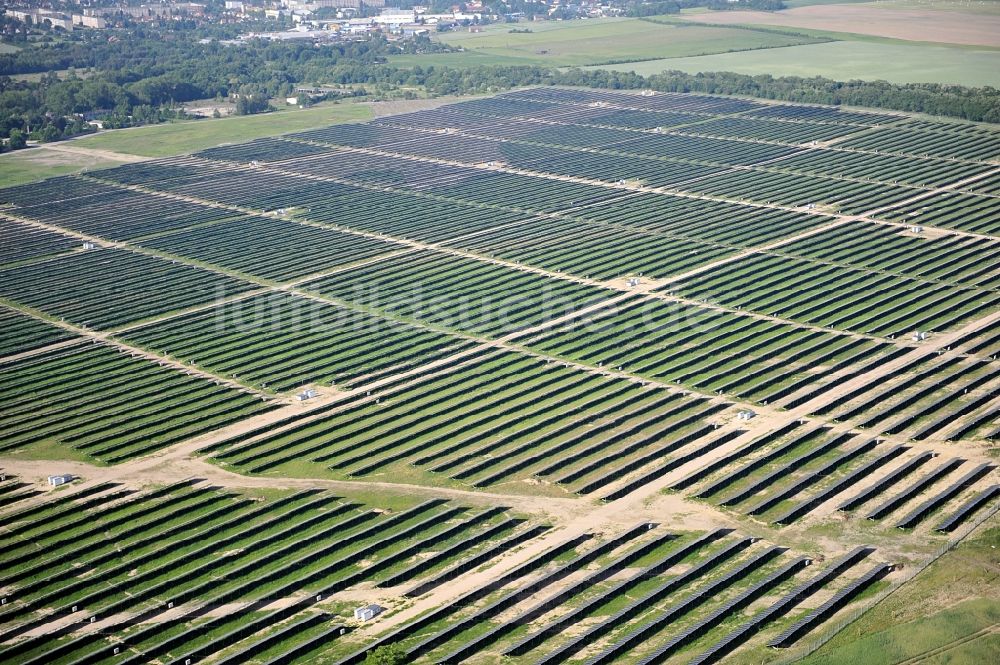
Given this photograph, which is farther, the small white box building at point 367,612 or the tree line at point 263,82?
the tree line at point 263,82

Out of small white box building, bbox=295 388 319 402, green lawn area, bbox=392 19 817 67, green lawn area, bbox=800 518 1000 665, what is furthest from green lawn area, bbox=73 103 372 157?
green lawn area, bbox=800 518 1000 665

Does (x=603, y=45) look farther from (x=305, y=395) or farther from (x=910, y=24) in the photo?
(x=305, y=395)

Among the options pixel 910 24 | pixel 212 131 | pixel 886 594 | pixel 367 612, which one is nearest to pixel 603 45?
pixel 910 24

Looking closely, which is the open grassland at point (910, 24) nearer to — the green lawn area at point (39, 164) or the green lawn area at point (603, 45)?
the green lawn area at point (603, 45)

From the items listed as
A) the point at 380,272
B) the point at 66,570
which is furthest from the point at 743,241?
the point at 66,570

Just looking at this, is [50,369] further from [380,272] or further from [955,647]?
[955,647]

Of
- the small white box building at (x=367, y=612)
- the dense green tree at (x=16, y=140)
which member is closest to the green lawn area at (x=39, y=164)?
the dense green tree at (x=16, y=140)

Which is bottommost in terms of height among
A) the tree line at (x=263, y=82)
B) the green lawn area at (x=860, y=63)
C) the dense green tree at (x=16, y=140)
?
the dense green tree at (x=16, y=140)
